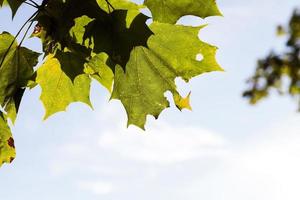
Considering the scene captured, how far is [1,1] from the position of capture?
1.89 m

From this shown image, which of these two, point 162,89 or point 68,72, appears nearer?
point 68,72

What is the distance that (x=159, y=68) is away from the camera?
2.09 m

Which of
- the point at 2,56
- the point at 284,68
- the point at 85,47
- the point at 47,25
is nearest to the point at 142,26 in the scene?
the point at 85,47

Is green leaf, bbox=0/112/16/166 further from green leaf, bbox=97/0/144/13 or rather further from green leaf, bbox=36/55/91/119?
green leaf, bbox=97/0/144/13

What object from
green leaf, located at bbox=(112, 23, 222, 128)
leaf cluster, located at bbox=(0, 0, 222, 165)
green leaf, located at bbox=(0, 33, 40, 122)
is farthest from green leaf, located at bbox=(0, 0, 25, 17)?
green leaf, located at bbox=(112, 23, 222, 128)

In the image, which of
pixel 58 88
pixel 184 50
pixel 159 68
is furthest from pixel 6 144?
pixel 184 50

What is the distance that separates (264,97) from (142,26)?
1707cm

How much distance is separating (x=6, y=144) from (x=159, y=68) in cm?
93

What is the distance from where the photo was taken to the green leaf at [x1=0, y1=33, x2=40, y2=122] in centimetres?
197

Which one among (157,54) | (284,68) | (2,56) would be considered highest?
(284,68)

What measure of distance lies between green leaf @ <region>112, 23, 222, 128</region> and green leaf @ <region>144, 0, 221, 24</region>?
0.07 metres

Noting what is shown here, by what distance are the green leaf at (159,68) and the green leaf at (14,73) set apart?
44 cm

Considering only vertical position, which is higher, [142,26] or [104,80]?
[142,26]

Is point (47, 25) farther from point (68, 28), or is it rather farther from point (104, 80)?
point (104, 80)
